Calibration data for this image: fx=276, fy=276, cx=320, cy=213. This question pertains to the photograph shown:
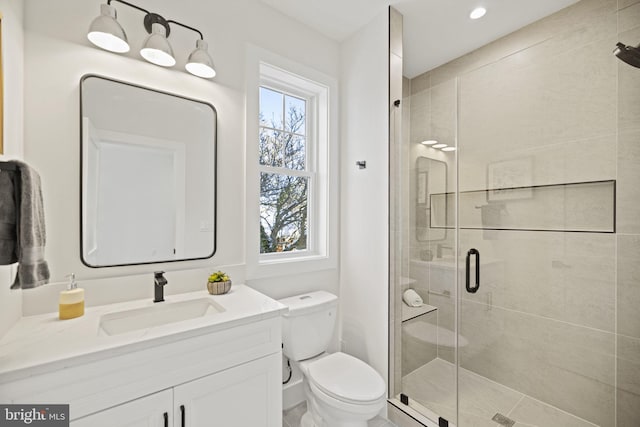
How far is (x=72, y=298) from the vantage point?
1158 mm

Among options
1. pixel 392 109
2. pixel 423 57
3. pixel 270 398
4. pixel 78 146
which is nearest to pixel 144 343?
pixel 270 398

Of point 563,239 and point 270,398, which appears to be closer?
point 270,398

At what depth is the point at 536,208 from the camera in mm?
1558

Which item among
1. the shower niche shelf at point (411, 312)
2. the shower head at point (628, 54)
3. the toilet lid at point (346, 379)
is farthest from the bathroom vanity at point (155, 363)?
the shower head at point (628, 54)

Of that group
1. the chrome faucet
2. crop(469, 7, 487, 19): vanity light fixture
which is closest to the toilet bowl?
the chrome faucet

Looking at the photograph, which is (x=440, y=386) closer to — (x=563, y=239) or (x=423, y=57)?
(x=563, y=239)

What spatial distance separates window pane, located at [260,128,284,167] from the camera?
6.60 ft

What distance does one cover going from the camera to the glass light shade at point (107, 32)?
121cm

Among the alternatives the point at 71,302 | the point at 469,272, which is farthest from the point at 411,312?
the point at 71,302

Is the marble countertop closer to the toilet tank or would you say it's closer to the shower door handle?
the toilet tank

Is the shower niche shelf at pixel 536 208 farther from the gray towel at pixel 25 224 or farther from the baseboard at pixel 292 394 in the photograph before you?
the gray towel at pixel 25 224

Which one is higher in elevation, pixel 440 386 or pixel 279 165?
pixel 279 165

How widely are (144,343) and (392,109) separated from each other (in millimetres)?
1827

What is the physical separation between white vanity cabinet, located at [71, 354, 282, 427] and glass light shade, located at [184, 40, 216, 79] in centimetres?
151
